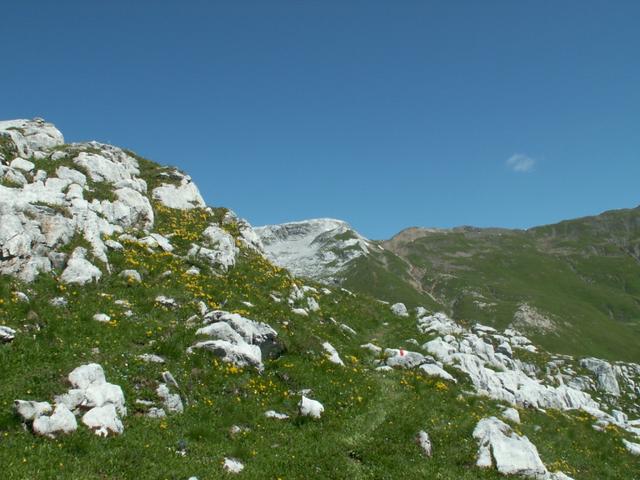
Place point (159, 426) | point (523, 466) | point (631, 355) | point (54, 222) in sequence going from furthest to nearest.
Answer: point (631, 355) → point (54, 222) → point (523, 466) → point (159, 426)

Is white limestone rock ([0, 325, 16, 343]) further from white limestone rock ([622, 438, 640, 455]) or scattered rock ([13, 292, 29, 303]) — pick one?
white limestone rock ([622, 438, 640, 455])

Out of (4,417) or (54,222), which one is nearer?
(4,417)

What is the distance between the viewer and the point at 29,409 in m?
13.9

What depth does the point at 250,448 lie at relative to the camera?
15945 millimetres

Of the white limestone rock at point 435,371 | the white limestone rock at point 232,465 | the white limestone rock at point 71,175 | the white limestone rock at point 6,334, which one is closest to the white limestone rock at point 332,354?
the white limestone rock at point 435,371

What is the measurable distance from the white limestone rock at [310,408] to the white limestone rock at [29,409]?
331 inches

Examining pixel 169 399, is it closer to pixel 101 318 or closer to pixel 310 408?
pixel 310 408

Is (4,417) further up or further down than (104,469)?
further up

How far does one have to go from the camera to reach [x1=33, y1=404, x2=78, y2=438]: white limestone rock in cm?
1362

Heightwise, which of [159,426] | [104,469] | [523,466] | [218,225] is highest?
[218,225]

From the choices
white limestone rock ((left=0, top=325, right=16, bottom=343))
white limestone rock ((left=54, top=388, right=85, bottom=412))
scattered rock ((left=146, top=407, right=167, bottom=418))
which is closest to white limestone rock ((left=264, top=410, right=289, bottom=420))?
scattered rock ((left=146, top=407, right=167, bottom=418))

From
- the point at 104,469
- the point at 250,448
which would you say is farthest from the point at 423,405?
the point at 104,469

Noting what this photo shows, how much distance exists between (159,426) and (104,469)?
266cm

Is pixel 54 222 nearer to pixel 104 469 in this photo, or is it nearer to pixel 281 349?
pixel 281 349
